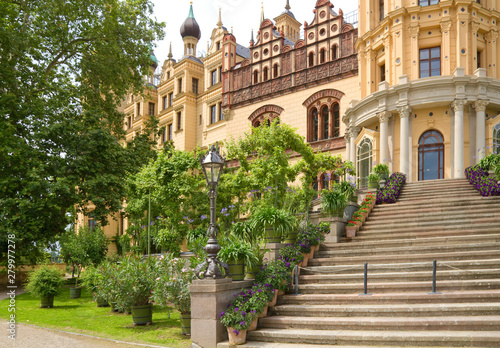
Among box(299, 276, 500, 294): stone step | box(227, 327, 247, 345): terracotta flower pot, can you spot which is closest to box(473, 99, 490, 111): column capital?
box(299, 276, 500, 294): stone step

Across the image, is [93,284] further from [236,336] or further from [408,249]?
[408,249]

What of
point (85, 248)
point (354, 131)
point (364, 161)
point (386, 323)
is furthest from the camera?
point (354, 131)

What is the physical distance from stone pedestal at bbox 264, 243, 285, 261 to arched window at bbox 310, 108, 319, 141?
21526 mm

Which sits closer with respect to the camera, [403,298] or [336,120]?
[403,298]

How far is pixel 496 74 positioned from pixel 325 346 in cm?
2261

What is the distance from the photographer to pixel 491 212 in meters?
15.2

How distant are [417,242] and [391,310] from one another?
14.0 feet

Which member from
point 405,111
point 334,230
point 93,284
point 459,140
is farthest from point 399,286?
point 405,111

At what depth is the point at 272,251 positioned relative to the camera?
11648 mm

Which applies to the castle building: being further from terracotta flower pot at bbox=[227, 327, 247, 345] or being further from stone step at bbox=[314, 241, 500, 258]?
terracotta flower pot at bbox=[227, 327, 247, 345]

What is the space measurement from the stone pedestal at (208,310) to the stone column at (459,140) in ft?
56.9

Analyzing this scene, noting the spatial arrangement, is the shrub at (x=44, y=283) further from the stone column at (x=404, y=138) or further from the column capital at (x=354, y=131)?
the column capital at (x=354, y=131)

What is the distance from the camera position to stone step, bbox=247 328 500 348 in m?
7.67

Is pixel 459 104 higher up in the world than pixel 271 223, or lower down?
higher up
